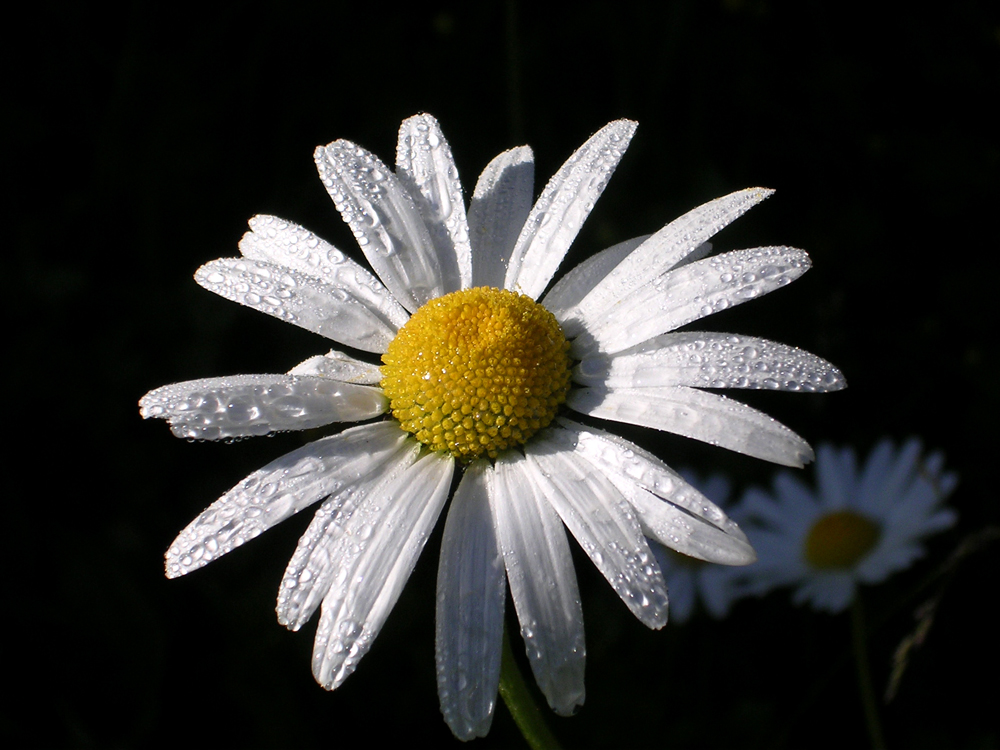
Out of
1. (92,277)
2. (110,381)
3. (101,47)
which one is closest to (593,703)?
(110,381)

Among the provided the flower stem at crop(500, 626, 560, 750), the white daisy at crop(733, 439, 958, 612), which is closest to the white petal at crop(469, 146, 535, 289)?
the flower stem at crop(500, 626, 560, 750)

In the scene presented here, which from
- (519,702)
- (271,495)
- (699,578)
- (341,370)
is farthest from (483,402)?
(699,578)

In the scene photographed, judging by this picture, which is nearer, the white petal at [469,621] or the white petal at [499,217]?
the white petal at [469,621]

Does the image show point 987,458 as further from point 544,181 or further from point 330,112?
point 330,112

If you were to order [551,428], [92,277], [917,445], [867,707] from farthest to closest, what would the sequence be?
[92,277] → [917,445] → [867,707] → [551,428]

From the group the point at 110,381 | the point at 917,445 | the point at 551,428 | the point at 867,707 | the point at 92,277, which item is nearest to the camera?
the point at 551,428

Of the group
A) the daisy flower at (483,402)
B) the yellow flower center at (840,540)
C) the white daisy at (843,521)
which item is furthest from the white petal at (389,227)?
the yellow flower center at (840,540)

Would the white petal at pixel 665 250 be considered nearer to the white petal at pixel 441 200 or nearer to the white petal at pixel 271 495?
the white petal at pixel 441 200

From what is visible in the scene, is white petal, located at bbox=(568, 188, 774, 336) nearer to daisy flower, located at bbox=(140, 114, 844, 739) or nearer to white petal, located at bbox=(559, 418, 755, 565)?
daisy flower, located at bbox=(140, 114, 844, 739)
